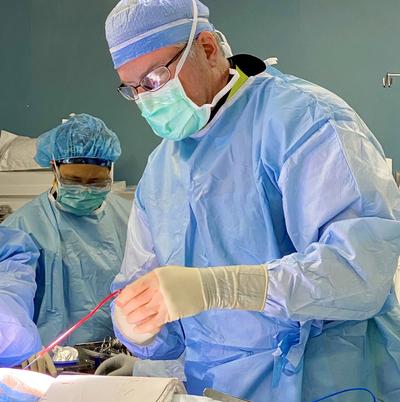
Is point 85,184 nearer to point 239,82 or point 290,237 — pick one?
point 239,82

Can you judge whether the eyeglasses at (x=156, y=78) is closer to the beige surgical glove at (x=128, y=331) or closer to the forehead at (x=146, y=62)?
the forehead at (x=146, y=62)

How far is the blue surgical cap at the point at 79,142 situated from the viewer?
2.31 m

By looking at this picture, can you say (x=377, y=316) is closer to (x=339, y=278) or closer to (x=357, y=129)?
(x=339, y=278)

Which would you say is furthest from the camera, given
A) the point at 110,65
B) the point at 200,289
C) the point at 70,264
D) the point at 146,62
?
the point at 110,65

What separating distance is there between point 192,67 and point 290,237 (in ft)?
1.33

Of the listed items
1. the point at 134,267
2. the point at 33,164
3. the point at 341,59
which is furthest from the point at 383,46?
the point at 134,267

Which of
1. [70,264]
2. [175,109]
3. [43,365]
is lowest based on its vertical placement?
[70,264]

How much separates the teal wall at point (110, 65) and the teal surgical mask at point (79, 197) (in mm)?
1116

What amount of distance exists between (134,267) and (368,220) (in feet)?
1.98

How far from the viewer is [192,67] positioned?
4.12 feet

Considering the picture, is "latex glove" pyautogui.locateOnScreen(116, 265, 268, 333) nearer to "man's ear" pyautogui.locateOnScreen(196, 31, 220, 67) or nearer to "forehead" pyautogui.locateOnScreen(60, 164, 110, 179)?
"man's ear" pyautogui.locateOnScreen(196, 31, 220, 67)

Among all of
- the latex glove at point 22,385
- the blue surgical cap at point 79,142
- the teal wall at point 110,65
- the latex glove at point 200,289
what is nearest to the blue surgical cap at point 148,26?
the latex glove at point 200,289

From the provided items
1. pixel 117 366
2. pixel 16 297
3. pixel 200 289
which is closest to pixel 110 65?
pixel 16 297

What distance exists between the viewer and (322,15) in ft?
10.9
